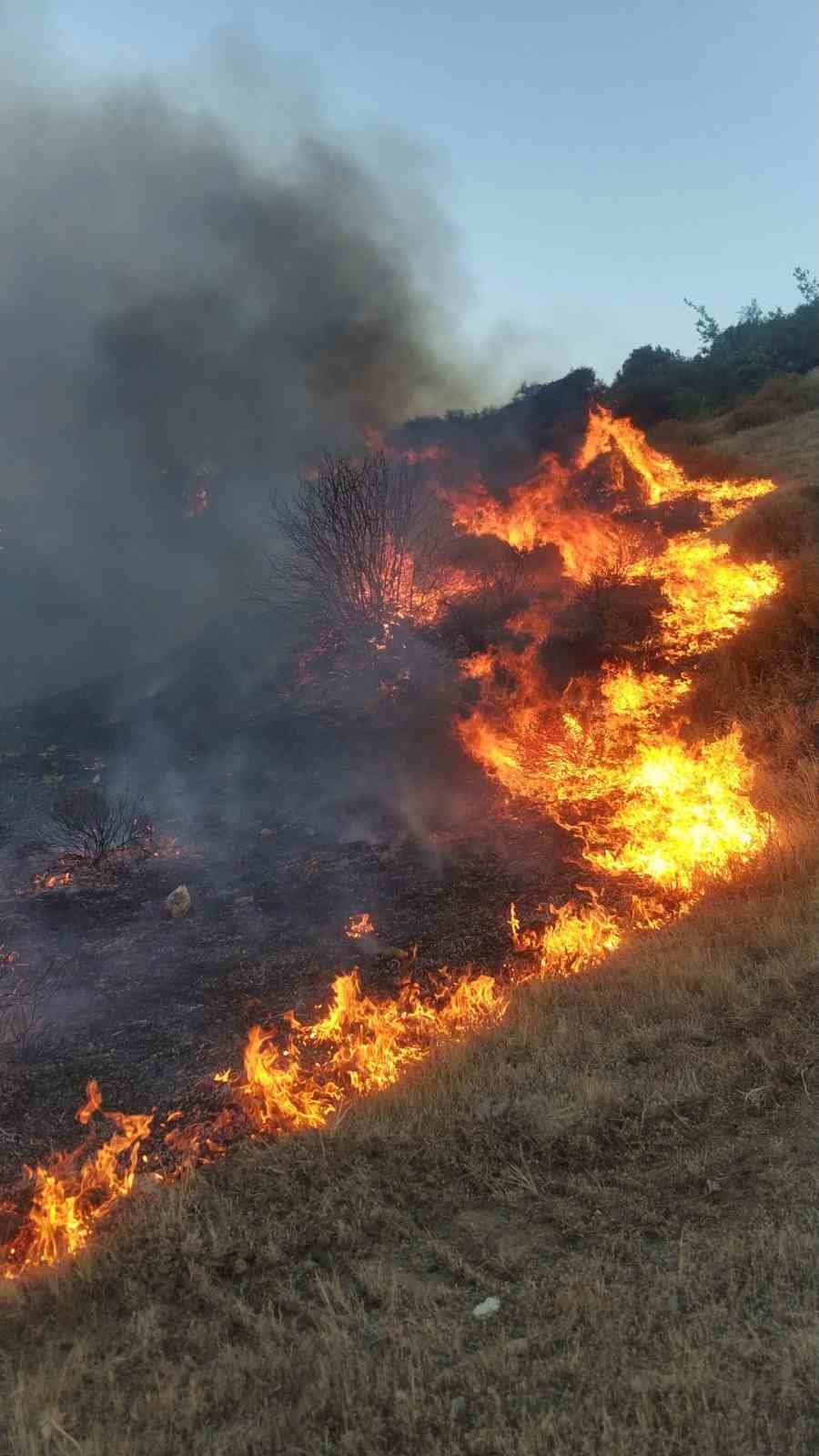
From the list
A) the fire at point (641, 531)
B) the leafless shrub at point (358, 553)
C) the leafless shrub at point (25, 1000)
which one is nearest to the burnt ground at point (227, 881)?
the leafless shrub at point (25, 1000)

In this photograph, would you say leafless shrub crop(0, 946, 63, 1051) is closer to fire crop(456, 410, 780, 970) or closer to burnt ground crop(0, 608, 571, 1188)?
burnt ground crop(0, 608, 571, 1188)

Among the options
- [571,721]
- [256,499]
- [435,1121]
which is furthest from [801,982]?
[256,499]

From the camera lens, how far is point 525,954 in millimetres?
6039

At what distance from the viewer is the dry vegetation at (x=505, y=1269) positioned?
2607 millimetres

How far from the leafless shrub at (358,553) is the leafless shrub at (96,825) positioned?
189 inches

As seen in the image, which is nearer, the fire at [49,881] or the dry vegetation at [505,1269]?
the dry vegetation at [505,1269]

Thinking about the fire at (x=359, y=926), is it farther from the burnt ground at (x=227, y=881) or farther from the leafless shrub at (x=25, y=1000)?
the leafless shrub at (x=25, y=1000)

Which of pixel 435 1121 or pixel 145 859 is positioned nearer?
pixel 435 1121

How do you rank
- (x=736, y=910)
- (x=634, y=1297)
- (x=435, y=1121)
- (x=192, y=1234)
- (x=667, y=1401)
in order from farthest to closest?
(x=736, y=910) < (x=435, y=1121) < (x=192, y=1234) < (x=634, y=1297) < (x=667, y=1401)

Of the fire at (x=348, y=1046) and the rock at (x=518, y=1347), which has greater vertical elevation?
the fire at (x=348, y=1046)

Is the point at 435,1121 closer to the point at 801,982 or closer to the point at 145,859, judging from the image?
the point at 801,982

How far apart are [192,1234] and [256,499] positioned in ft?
49.2

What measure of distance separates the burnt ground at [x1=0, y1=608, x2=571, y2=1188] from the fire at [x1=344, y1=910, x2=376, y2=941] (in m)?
0.06

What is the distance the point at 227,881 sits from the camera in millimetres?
7551
